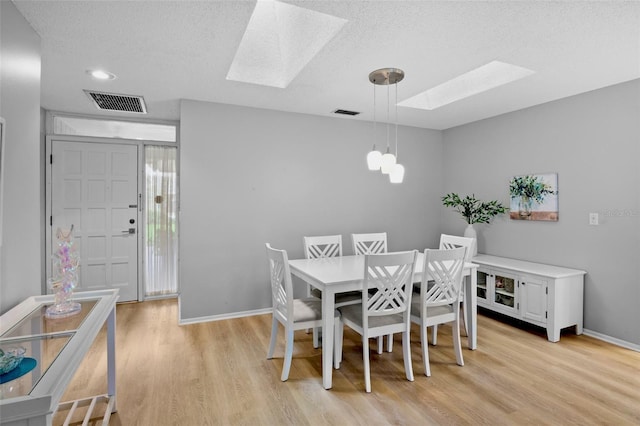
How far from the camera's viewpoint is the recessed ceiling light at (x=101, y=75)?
289 cm

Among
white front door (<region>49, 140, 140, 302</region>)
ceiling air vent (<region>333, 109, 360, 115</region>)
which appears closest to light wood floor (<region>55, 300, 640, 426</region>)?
white front door (<region>49, 140, 140, 302</region>)

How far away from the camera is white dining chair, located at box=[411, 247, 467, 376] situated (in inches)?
102

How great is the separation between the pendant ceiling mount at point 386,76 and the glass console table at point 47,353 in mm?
2511

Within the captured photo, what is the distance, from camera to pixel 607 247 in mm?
3242

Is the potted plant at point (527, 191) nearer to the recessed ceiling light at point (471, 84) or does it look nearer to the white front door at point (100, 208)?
the recessed ceiling light at point (471, 84)

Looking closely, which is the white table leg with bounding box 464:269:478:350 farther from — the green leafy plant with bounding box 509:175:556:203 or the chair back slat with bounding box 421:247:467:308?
the green leafy plant with bounding box 509:175:556:203

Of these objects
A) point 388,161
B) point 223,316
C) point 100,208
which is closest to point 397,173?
point 388,161

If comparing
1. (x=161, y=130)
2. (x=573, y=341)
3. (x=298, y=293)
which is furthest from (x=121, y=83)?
(x=573, y=341)

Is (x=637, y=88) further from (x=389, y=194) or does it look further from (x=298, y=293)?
(x=298, y=293)

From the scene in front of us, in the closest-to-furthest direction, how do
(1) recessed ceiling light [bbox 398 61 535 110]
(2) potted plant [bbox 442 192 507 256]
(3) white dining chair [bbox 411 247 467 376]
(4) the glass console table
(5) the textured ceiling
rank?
(4) the glass console table < (5) the textured ceiling < (3) white dining chair [bbox 411 247 467 376] < (1) recessed ceiling light [bbox 398 61 535 110] < (2) potted plant [bbox 442 192 507 256]

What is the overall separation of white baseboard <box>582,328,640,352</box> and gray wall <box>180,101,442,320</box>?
7.51 ft

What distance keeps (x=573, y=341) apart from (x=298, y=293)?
9.44 feet

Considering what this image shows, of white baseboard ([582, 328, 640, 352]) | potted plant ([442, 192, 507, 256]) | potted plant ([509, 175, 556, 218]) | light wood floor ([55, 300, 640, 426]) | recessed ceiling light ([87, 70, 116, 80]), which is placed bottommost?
light wood floor ([55, 300, 640, 426])

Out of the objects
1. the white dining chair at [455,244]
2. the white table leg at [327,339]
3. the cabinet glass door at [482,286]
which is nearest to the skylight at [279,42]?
the white table leg at [327,339]
